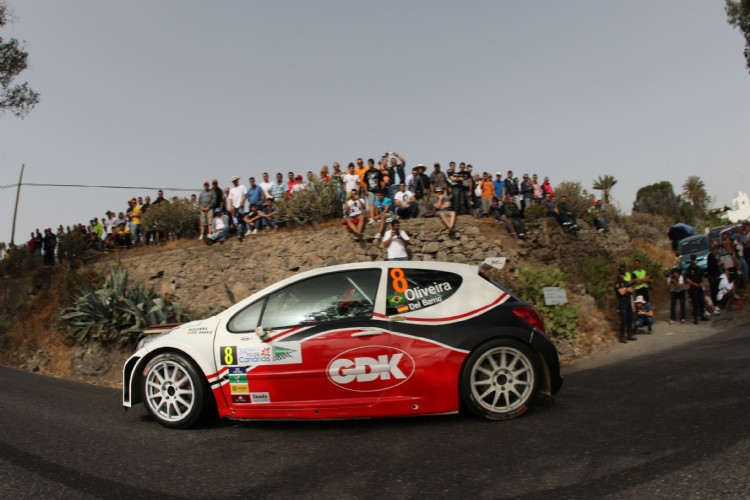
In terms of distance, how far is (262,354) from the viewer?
5.66 meters

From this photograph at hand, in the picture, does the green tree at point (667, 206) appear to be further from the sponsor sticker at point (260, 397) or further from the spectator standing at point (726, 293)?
the sponsor sticker at point (260, 397)

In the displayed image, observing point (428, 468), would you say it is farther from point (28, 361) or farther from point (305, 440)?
point (28, 361)

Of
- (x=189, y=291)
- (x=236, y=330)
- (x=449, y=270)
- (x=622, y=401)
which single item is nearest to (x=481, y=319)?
(x=449, y=270)

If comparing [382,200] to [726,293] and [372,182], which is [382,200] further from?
[726,293]

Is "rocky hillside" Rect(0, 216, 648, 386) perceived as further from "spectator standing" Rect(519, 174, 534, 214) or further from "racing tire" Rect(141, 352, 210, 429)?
"racing tire" Rect(141, 352, 210, 429)

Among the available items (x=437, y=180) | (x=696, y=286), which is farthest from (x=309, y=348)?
(x=696, y=286)

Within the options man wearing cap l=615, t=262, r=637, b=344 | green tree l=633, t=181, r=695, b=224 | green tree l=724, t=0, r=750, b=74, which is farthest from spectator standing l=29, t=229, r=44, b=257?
green tree l=633, t=181, r=695, b=224

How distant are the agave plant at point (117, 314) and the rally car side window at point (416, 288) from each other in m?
8.22

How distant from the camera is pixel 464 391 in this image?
547 cm

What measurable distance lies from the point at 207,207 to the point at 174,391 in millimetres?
11788

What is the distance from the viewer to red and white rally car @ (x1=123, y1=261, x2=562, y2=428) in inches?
215

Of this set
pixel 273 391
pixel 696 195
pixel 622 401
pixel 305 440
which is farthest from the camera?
pixel 696 195

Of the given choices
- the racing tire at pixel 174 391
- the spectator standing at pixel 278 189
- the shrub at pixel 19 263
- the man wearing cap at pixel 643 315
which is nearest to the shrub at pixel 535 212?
the man wearing cap at pixel 643 315

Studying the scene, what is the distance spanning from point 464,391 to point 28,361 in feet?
42.5
